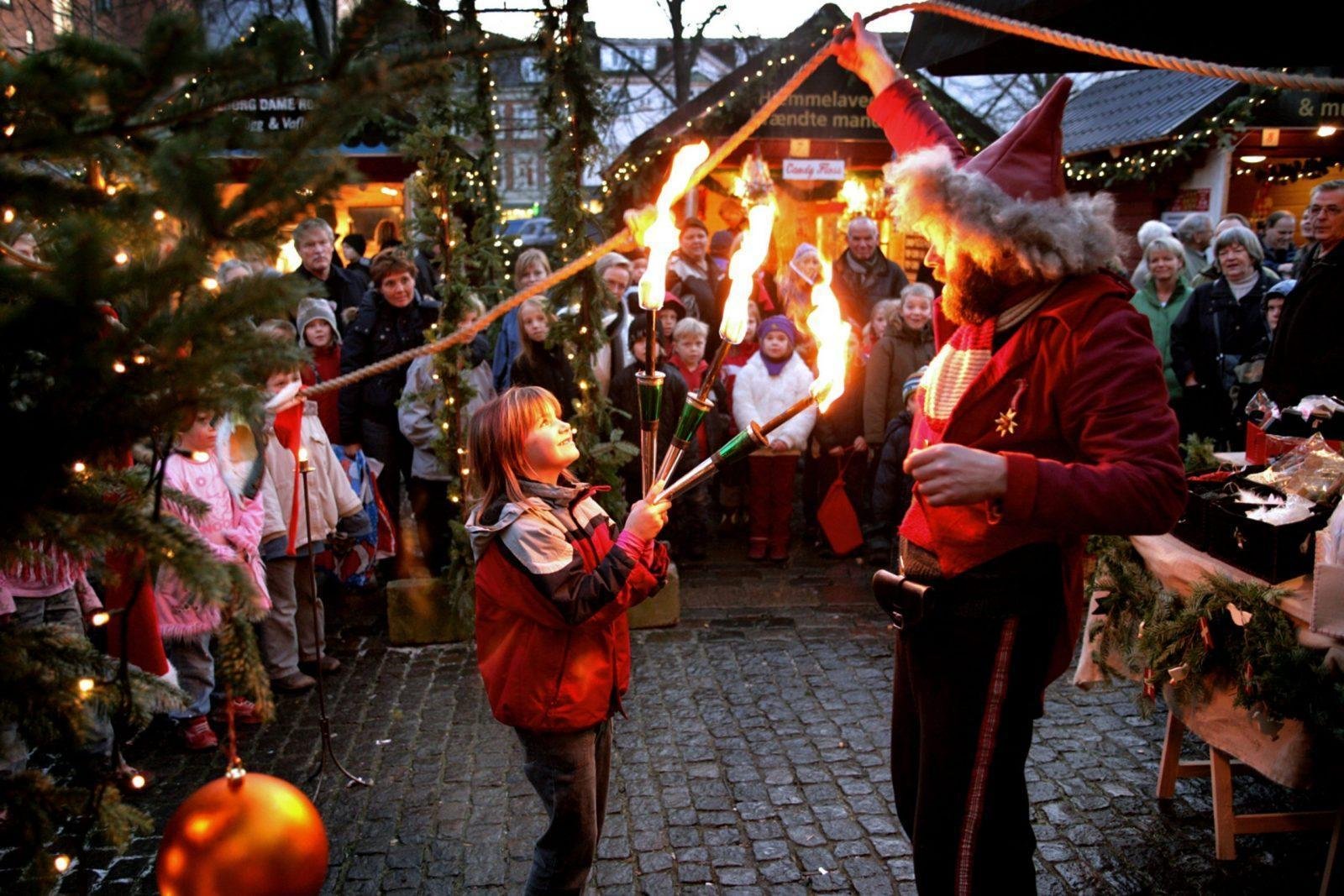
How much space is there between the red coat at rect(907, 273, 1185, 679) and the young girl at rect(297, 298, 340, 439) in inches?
207

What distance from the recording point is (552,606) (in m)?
2.90

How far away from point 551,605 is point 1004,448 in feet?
4.49

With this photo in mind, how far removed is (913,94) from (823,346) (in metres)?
1.06

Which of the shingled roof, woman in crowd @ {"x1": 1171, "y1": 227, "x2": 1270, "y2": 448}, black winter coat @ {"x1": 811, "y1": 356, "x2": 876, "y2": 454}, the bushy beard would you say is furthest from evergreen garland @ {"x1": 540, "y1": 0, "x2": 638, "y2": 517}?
the shingled roof

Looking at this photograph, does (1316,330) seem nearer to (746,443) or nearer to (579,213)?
(579,213)

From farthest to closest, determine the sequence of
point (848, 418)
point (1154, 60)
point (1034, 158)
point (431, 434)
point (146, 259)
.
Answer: point (848, 418) < point (431, 434) < point (1034, 158) < point (1154, 60) < point (146, 259)

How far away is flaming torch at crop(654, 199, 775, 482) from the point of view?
2.41 m

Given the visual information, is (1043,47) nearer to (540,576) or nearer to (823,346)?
(823,346)

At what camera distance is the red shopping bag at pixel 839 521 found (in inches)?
317

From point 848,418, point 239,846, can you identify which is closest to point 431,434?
point 848,418

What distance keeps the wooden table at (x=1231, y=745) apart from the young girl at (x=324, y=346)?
517cm

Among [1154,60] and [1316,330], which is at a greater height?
[1154,60]

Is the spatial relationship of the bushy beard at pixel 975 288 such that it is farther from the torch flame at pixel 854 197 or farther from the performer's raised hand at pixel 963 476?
the torch flame at pixel 854 197

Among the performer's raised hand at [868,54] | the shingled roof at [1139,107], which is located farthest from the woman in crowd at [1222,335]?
the performer's raised hand at [868,54]
